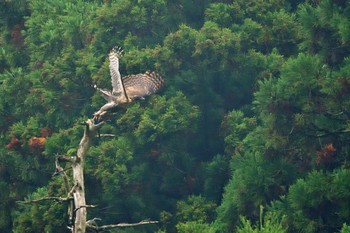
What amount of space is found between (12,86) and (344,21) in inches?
282

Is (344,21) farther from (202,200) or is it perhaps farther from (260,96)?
(202,200)

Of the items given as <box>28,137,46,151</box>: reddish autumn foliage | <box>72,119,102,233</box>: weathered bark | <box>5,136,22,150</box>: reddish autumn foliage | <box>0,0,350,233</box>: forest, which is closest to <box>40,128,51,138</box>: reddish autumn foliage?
<box>0,0,350,233</box>: forest

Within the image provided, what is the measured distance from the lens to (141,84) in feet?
50.6

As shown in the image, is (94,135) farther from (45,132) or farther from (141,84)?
(45,132)

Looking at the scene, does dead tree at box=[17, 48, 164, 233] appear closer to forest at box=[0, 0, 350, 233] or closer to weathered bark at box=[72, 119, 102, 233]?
weathered bark at box=[72, 119, 102, 233]

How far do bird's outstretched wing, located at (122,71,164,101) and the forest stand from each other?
153cm

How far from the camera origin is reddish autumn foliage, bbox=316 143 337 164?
590 inches

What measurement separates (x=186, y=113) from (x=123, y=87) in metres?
4.41

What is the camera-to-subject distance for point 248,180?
50.4 feet

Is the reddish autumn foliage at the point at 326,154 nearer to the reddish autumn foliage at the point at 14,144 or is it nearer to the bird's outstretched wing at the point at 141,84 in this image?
the bird's outstretched wing at the point at 141,84

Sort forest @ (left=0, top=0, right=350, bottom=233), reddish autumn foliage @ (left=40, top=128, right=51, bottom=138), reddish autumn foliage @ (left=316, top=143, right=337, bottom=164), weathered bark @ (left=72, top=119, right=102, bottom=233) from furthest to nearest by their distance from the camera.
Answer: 1. reddish autumn foliage @ (left=40, top=128, right=51, bottom=138)
2. forest @ (left=0, top=0, right=350, bottom=233)
3. reddish autumn foliage @ (left=316, top=143, right=337, bottom=164)
4. weathered bark @ (left=72, top=119, right=102, bottom=233)

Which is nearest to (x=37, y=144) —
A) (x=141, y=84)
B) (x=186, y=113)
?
(x=186, y=113)

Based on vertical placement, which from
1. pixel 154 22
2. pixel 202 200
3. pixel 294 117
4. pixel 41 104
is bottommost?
pixel 202 200

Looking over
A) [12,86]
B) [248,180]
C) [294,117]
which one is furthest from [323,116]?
[12,86]
